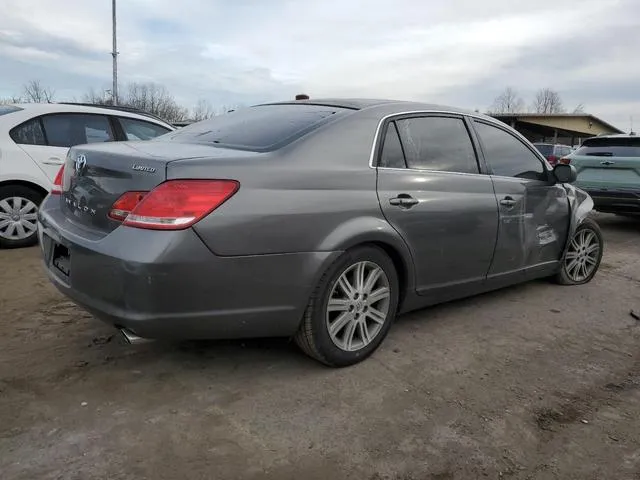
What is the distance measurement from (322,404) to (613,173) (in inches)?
Answer: 281

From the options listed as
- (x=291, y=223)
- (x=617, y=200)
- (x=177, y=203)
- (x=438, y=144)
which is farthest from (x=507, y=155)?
(x=617, y=200)

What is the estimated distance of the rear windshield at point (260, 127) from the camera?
3.13 meters

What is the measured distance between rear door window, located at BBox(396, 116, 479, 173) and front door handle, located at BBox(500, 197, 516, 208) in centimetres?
30

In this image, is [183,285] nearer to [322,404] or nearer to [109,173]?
[109,173]

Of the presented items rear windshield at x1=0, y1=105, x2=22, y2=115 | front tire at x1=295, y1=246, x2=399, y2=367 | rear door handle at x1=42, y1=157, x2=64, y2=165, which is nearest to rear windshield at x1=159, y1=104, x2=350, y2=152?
front tire at x1=295, y1=246, x2=399, y2=367

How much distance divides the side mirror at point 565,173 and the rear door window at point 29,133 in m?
5.09

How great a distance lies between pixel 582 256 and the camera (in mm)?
5184

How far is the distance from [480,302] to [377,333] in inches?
60.2

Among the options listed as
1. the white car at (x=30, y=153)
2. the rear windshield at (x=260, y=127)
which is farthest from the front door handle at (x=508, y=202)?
the white car at (x=30, y=153)

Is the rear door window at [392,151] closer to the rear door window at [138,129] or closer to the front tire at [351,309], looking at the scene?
the front tire at [351,309]

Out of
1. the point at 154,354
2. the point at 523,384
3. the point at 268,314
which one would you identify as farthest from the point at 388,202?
the point at 154,354

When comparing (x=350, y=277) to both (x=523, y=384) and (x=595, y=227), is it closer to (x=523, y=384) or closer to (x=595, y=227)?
(x=523, y=384)

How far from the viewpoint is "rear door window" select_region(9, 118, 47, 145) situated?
584 cm

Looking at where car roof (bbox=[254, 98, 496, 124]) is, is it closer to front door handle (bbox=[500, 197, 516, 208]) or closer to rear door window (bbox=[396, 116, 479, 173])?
rear door window (bbox=[396, 116, 479, 173])
